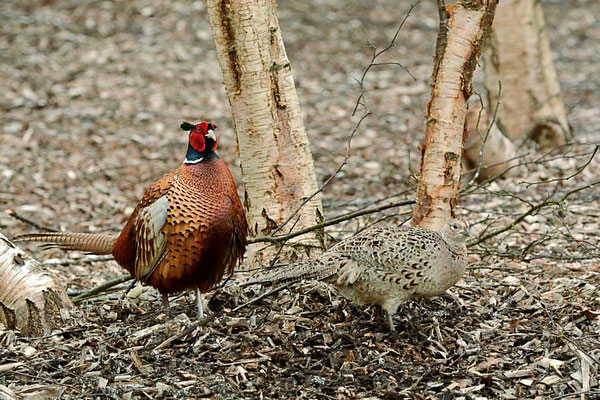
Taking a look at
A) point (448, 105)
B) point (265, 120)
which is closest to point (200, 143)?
point (265, 120)

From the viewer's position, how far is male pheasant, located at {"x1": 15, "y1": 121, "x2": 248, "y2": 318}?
4.47m

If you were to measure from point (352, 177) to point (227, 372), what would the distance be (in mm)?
4351

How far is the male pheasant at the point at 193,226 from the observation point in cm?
447

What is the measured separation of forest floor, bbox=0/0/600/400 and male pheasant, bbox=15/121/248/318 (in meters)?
0.24

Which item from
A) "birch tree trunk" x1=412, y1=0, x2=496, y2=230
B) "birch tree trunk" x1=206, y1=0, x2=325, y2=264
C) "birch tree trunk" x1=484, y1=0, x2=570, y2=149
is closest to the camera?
"birch tree trunk" x1=412, y1=0, x2=496, y2=230

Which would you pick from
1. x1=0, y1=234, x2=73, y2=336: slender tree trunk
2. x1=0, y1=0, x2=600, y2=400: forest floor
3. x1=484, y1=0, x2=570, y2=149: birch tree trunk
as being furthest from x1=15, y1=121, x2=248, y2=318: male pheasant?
x1=484, y1=0, x2=570, y2=149: birch tree trunk

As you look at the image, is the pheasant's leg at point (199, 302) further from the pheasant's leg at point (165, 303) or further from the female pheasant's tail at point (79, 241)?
the female pheasant's tail at point (79, 241)

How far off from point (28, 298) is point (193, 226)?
92 cm

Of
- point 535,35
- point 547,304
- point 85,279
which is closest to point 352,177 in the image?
point 535,35

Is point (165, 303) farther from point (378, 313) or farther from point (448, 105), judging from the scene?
point (448, 105)

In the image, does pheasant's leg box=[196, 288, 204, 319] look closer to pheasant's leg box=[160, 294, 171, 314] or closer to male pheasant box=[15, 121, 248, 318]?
male pheasant box=[15, 121, 248, 318]

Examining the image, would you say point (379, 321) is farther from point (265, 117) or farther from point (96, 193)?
point (96, 193)

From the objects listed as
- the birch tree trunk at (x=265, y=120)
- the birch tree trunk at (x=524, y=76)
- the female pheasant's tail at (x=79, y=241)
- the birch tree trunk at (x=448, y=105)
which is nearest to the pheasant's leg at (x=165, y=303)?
the female pheasant's tail at (x=79, y=241)

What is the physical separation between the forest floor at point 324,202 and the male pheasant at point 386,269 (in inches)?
8.9
